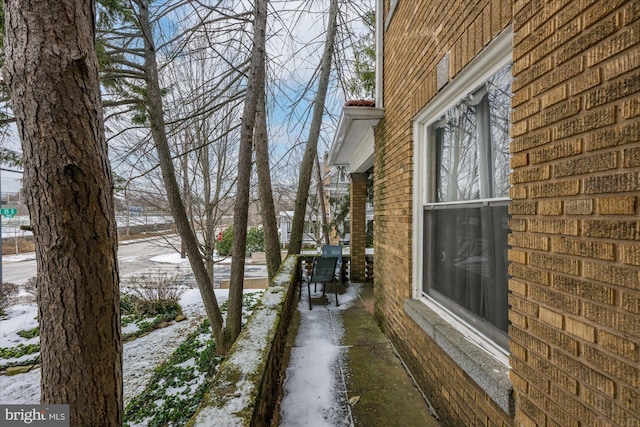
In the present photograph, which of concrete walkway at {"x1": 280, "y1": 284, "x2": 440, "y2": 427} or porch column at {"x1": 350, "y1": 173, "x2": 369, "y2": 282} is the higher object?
porch column at {"x1": 350, "y1": 173, "x2": 369, "y2": 282}

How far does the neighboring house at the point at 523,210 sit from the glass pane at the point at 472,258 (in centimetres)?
1

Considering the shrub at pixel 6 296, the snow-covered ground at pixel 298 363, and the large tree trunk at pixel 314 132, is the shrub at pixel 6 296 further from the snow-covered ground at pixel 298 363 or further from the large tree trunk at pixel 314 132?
the large tree trunk at pixel 314 132

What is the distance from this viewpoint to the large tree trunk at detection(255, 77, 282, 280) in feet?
25.7

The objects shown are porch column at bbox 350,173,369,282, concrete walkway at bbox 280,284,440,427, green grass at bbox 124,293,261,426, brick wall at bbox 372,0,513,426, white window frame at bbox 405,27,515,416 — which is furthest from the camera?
porch column at bbox 350,173,369,282

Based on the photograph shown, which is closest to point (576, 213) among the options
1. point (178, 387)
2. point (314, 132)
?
point (178, 387)

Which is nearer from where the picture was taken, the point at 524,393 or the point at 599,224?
the point at 599,224

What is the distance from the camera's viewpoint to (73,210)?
61.7 inches

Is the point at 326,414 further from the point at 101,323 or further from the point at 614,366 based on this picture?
the point at 614,366

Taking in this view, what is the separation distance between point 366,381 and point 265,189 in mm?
5732

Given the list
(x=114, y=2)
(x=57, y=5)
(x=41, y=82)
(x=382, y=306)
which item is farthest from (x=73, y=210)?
(x=114, y=2)

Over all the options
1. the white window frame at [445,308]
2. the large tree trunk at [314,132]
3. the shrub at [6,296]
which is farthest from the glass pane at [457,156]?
the shrub at [6,296]

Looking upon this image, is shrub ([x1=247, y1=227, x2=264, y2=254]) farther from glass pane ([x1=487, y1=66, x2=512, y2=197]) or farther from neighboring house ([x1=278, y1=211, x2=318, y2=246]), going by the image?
glass pane ([x1=487, y1=66, x2=512, y2=197])

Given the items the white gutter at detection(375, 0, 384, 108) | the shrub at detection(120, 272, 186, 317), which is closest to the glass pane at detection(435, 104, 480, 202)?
the white gutter at detection(375, 0, 384, 108)

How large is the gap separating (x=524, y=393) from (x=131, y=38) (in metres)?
7.31
